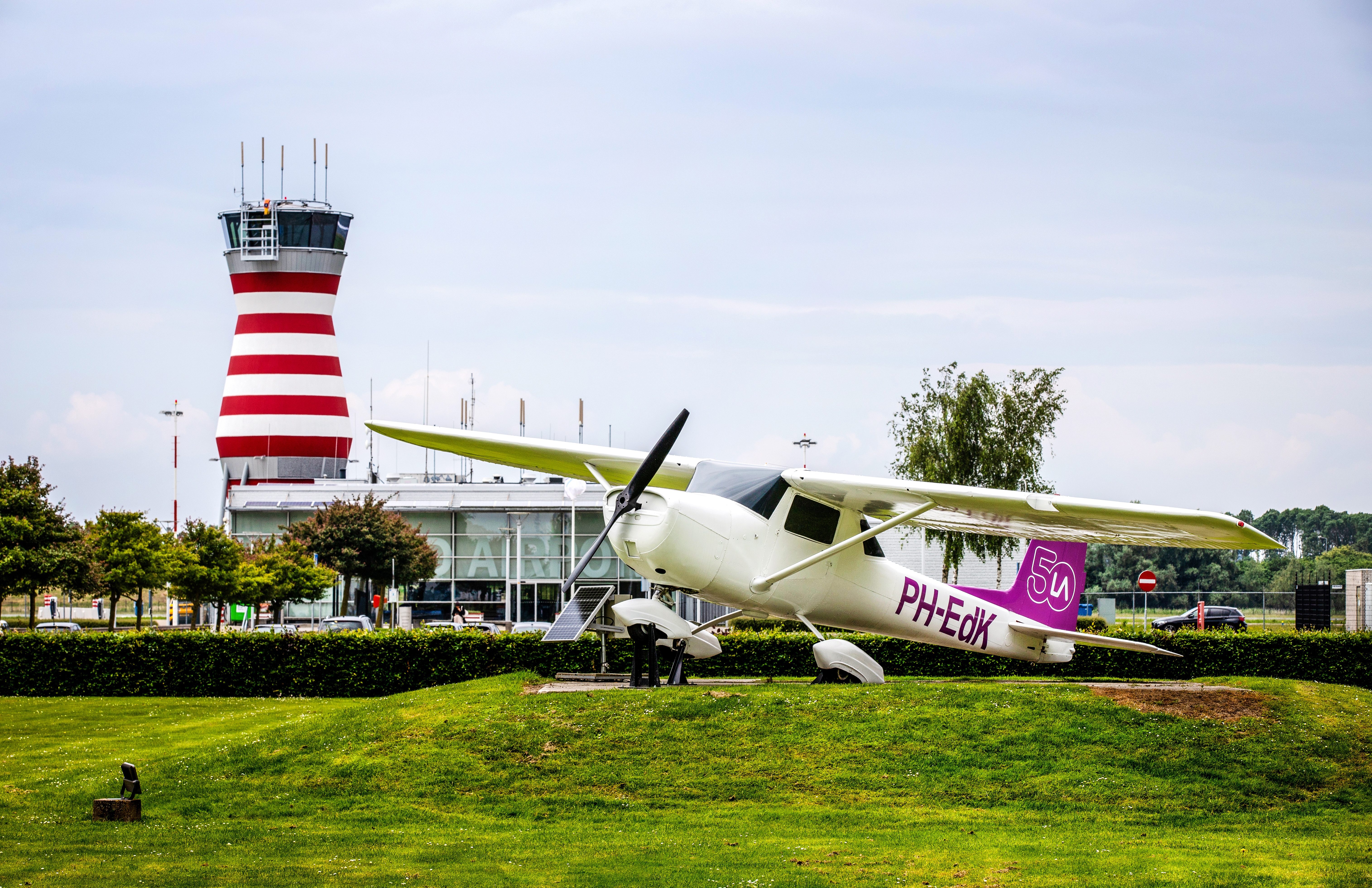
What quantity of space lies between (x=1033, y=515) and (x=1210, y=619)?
4285 centimetres

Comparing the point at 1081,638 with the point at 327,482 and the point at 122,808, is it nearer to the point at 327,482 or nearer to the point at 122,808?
the point at 122,808

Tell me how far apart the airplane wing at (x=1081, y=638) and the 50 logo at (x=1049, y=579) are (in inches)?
17.0

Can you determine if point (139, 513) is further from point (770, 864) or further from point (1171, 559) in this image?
point (1171, 559)

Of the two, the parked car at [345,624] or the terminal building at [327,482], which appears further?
the terminal building at [327,482]

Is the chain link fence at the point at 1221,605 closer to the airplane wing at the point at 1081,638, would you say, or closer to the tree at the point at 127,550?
the airplane wing at the point at 1081,638

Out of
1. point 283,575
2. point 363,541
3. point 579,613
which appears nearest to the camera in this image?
point 579,613

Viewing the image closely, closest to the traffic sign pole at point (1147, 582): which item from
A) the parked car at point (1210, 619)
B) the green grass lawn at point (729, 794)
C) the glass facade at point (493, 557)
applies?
the parked car at point (1210, 619)

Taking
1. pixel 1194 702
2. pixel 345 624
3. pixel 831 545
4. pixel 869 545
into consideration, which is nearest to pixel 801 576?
pixel 831 545

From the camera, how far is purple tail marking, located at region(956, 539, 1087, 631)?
65.5 feet

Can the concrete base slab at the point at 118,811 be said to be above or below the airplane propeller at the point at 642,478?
below

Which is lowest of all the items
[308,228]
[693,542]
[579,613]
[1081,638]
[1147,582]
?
[1081,638]

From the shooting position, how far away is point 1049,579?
20000mm

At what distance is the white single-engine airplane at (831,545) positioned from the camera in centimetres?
1648

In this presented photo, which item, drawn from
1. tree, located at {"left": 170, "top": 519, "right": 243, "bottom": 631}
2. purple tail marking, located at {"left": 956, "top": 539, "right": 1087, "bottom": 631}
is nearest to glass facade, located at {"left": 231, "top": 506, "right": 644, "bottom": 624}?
tree, located at {"left": 170, "top": 519, "right": 243, "bottom": 631}
